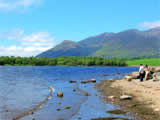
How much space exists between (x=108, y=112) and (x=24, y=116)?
7.36 m

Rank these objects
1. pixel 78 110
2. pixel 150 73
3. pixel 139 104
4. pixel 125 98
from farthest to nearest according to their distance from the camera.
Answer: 1. pixel 150 73
2. pixel 125 98
3. pixel 139 104
4. pixel 78 110

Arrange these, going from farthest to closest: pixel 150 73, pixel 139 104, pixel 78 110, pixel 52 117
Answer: pixel 150 73
pixel 139 104
pixel 78 110
pixel 52 117

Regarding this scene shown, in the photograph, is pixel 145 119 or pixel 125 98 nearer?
pixel 145 119

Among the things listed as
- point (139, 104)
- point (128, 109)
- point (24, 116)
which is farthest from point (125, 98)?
point (24, 116)

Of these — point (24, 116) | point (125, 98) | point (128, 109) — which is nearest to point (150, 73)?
point (125, 98)

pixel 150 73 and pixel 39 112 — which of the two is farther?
pixel 150 73

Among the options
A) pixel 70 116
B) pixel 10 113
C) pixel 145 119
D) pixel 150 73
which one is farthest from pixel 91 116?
pixel 150 73

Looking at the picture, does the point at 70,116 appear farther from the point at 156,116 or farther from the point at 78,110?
the point at 156,116

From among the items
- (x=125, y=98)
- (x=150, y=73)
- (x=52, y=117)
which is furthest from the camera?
(x=150, y=73)

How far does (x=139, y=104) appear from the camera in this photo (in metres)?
19.9

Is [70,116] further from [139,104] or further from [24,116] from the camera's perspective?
[139,104]

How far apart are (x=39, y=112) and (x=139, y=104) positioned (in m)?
10.2

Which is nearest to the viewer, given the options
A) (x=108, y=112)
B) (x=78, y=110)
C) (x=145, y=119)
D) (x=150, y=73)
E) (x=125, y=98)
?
(x=145, y=119)

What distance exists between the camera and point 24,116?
16.5 m
